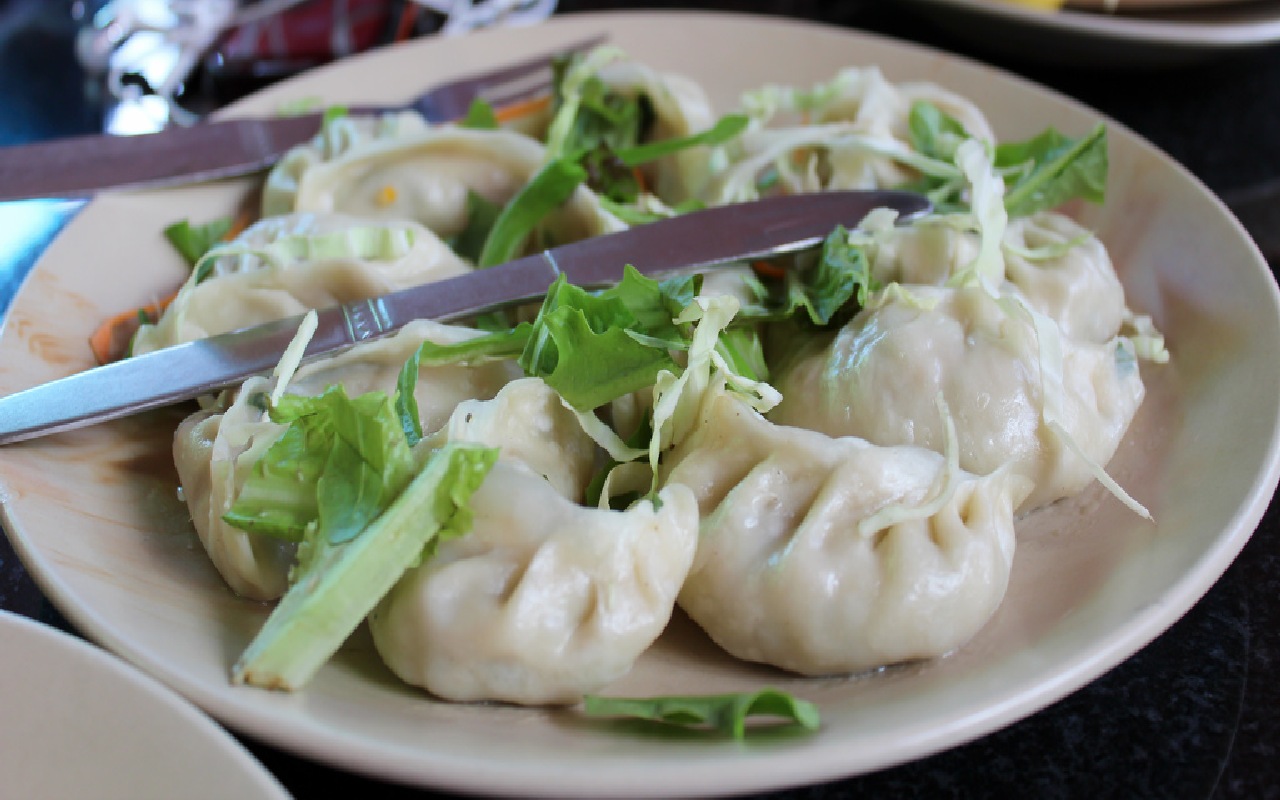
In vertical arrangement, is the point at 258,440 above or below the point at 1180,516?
above

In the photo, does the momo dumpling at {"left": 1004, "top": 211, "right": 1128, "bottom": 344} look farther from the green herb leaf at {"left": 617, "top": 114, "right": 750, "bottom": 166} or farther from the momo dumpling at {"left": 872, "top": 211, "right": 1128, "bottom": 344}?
the green herb leaf at {"left": 617, "top": 114, "right": 750, "bottom": 166}

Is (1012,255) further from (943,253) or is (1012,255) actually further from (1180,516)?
(1180,516)

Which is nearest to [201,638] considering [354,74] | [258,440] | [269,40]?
[258,440]

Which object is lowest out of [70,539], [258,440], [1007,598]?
[1007,598]

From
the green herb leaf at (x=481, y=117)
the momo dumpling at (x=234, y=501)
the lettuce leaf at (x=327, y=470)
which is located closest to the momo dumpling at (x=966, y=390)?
the lettuce leaf at (x=327, y=470)

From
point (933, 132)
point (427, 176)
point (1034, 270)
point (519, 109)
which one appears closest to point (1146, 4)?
point (933, 132)

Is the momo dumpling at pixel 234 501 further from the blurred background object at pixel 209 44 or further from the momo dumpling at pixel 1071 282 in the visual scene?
the blurred background object at pixel 209 44

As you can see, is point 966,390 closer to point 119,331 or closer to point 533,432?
point 533,432
